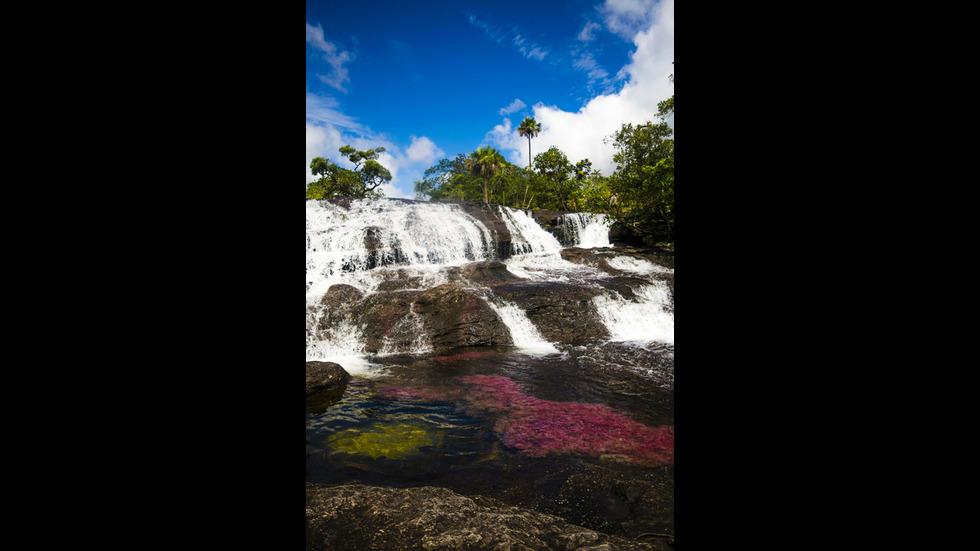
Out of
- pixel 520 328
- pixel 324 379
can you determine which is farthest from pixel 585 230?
pixel 324 379

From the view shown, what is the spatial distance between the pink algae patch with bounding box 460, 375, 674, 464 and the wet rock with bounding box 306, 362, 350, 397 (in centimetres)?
238

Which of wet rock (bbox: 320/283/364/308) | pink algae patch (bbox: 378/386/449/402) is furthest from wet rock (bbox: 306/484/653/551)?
wet rock (bbox: 320/283/364/308)

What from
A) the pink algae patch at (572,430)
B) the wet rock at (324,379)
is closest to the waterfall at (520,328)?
the pink algae patch at (572,430)

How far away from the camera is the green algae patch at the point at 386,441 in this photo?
471 centimetres

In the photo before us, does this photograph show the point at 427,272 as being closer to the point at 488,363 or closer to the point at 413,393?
the point at 488,363

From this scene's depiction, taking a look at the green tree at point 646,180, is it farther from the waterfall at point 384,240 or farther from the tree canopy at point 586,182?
the waterfall at point 384,240

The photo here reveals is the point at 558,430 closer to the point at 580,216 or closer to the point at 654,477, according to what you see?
the point at 654,477

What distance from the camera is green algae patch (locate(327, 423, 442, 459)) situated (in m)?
4.71
